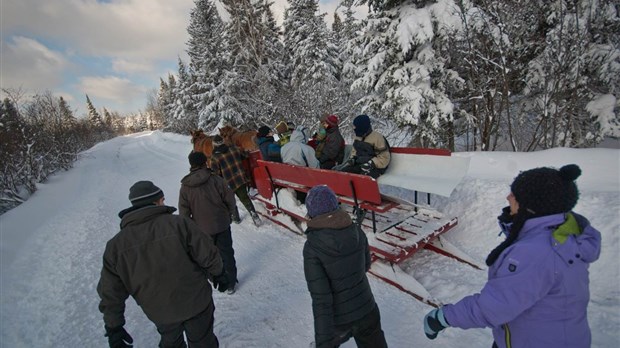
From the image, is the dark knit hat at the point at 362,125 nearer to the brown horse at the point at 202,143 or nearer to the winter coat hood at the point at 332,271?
the winter coat hood at the point at 332,271

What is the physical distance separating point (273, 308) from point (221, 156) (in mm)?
3329

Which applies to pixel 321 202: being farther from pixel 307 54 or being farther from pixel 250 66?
pixel 307 54

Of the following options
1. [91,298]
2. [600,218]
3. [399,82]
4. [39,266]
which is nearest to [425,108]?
[399,82]

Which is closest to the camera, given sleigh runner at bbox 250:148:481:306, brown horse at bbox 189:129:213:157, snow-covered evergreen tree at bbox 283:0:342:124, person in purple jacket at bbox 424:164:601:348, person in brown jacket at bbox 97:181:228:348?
person in purple jacket at bbox 424:164:601:348

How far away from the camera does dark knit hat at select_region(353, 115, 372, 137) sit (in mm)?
4656

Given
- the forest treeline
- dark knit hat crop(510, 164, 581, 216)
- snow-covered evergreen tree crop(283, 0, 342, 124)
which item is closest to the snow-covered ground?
dark knit hat crop(510, 164, 581, 216)

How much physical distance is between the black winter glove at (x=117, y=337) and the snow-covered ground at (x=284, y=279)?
46.6 inches

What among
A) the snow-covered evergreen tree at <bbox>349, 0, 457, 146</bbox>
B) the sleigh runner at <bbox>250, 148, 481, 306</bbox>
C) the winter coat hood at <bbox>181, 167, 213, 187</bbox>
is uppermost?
the snow-covered evergreen tree at <bbox>349, 0, 457, 146</bbox>

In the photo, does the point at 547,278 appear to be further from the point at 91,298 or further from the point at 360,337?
the point at 91,298

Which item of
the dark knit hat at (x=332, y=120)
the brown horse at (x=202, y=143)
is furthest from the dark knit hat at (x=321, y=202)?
the brown horse at (x=202, y=143)

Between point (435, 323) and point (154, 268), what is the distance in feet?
6.12

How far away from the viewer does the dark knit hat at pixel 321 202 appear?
82.7 inches

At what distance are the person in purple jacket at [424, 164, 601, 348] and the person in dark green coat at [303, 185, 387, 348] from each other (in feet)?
2.65

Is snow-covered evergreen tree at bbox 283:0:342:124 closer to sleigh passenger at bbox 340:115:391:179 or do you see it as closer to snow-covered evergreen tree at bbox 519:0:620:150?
snow-covered evergreen tree at bbox 519:0:620:150
